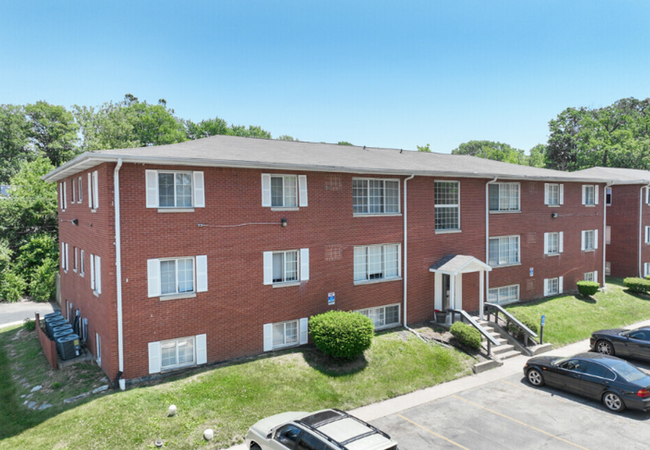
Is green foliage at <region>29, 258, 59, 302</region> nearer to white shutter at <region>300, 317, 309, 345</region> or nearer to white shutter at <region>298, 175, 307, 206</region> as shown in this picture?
white shutter at <region>300, 317, 309, 345</region>

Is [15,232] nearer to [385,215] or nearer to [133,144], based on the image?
[133,144]

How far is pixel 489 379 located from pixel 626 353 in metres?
6.59

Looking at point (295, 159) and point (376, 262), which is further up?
point (295, 159)

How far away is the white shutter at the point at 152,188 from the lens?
42.8ft

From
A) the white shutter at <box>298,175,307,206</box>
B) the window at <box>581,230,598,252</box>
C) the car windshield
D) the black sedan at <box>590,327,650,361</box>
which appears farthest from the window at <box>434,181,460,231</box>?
the window at <box>581,230,598,252</box>

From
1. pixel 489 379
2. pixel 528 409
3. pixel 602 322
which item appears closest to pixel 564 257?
pixel 602 322

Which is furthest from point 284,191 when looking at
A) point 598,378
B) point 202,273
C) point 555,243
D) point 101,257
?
point 555,243

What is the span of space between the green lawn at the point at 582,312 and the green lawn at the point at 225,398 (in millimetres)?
6715

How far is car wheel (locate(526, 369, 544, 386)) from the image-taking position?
14.1 metres

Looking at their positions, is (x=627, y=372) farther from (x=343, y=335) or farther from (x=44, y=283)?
(x=44, y=283)

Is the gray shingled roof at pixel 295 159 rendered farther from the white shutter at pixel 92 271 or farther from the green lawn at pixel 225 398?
the green lawn at pixel 225 398

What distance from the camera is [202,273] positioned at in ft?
45.7

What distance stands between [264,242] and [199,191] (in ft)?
9.69

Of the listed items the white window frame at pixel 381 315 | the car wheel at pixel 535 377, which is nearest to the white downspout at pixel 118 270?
the white window frame at pixel 381 315
